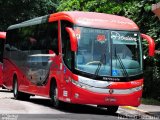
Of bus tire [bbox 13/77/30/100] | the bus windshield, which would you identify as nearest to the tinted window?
the bus windshield

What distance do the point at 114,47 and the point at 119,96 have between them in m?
1.63

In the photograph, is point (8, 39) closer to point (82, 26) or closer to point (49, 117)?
point (82, 26)

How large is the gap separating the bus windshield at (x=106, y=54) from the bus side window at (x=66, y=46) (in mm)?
427

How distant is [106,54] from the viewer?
55.5ft

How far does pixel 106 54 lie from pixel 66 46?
→ 1.40m

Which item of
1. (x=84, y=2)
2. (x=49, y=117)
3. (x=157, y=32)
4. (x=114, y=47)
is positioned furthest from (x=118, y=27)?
(x=84, y=2)

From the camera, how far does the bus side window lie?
17002mm

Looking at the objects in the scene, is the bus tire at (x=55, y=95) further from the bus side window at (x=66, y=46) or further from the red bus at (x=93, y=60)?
the bus side window at (x=66, y=46)

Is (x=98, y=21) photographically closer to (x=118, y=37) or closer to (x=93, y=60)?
(x=118, y=37)

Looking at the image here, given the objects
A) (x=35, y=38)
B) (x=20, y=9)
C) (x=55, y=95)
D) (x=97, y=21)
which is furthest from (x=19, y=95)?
(x=20, y=9)

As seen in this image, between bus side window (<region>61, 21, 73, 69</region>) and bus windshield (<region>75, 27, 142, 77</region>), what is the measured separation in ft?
1.40

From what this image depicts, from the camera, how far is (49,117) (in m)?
14.9

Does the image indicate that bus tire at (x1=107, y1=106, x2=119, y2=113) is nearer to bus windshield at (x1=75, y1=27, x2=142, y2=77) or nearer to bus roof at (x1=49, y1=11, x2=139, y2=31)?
bus windshield at (x1=75, y1=27, x2=142, y2=77)

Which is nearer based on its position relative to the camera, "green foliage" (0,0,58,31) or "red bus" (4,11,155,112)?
"red bus" (4,11,155,112)
